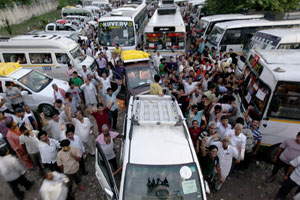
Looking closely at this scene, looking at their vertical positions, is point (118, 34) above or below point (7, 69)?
above

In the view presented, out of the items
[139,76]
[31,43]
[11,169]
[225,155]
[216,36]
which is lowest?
[11,169]

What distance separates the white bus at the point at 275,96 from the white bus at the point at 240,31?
6.09m

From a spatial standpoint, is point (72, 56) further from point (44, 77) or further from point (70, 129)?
point (70, 129)

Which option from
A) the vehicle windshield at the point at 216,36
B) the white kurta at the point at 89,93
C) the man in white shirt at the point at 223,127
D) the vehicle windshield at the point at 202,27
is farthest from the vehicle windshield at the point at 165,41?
the man in white shirt at the point at 223,127

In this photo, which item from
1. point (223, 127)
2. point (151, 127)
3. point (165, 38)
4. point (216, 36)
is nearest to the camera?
point (151, 127)

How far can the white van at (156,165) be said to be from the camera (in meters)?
3.19

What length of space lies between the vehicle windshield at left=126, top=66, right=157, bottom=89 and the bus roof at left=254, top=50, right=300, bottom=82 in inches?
143

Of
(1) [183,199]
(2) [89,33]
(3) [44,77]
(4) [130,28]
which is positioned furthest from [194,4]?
(1) [183,199]

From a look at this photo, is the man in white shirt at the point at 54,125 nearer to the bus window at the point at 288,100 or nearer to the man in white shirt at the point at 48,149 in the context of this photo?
the man in white shirt at the point at 48,149

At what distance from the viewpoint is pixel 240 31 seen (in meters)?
11.0

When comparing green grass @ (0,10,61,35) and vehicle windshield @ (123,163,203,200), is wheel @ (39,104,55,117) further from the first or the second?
green grass @ (0,10,61,35)

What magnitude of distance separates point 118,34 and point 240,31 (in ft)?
23.5

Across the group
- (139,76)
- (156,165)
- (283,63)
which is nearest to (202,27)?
(139,76)

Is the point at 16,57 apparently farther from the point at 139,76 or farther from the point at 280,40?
the point at 280,40
